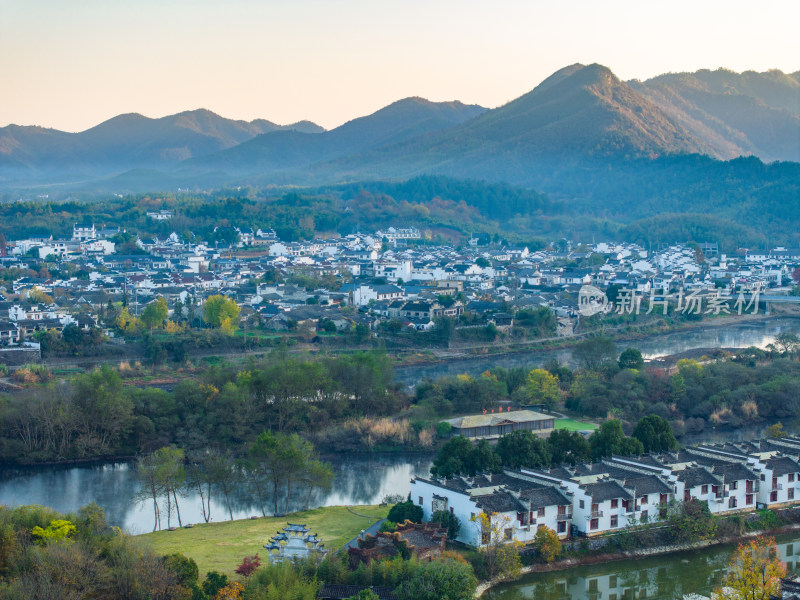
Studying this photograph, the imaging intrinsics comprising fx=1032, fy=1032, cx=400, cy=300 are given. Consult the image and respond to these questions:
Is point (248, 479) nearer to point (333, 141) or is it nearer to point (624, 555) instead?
point (624, 555)

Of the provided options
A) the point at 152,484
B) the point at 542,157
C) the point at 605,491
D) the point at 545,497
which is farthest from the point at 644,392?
the point at 542,157

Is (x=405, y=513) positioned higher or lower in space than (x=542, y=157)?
lower

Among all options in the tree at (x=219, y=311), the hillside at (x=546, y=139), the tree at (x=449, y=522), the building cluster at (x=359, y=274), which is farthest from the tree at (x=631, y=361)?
the hillside at (x=546, y=139)

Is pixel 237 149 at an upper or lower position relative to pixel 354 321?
upper

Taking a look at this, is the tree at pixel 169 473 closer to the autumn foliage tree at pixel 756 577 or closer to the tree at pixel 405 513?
the tree at pixel 405 513

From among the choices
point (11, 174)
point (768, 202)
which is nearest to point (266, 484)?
point (768, 202)

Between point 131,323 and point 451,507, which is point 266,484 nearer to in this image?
point 451,507
